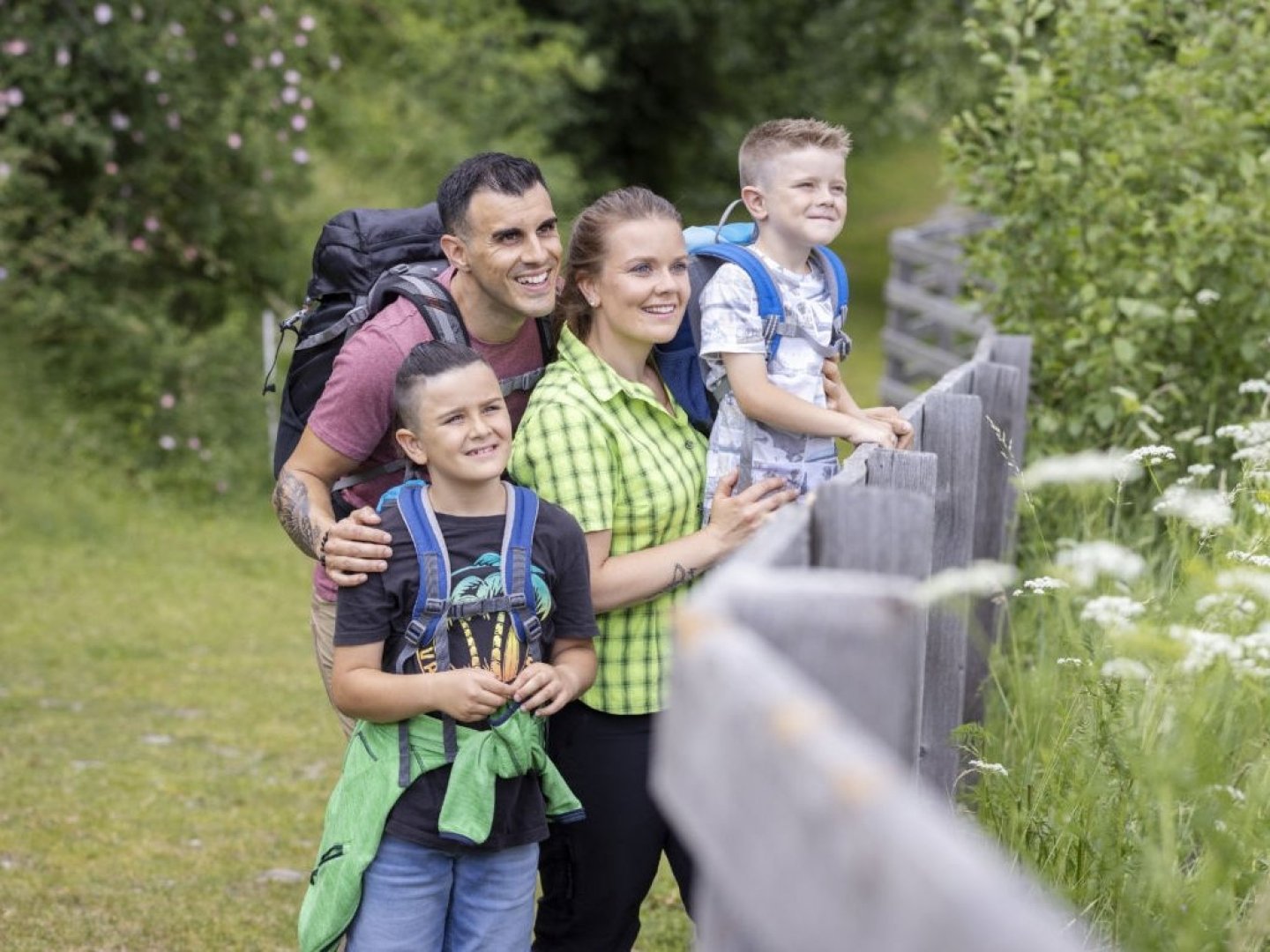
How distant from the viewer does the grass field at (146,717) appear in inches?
199

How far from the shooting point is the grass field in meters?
5.04

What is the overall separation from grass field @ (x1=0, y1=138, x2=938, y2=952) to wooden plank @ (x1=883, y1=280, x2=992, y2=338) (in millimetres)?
3284

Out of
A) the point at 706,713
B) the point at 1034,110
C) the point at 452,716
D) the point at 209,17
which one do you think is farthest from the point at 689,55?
the point at 706,713

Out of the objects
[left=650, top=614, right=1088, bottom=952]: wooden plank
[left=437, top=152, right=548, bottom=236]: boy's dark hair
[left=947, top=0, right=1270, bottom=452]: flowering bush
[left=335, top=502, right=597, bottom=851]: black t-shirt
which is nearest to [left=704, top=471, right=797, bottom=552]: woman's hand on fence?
[left=335, top=502, right=597, bottom=851]: black t-shirt

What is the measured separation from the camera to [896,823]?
112 centimetres

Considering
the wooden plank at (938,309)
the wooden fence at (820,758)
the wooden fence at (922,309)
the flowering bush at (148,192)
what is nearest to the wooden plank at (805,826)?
the wooden fence at (820,758)

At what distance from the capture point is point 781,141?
354 centimetres

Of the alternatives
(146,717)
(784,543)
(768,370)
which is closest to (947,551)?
(768,370)

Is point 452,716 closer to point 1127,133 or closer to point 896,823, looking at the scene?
point 896,823

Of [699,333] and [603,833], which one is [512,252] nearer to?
[699,333]

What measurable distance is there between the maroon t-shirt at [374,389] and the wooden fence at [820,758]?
124 centimetres

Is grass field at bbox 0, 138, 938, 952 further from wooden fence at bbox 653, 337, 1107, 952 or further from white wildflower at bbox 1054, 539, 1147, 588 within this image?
wooden fence at bbox 653, 337, 1107, 952

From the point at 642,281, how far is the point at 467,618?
0.72 metres

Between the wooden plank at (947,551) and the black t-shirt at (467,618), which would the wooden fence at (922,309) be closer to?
the wooden plank at (947,551)
